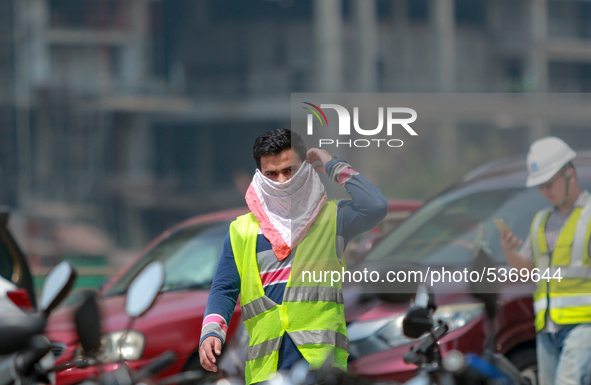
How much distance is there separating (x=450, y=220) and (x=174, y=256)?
218 centimetres

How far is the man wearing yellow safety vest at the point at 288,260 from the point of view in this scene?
2.93 metres

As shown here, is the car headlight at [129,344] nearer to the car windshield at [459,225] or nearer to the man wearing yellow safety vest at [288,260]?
the car windshield at [459,225]

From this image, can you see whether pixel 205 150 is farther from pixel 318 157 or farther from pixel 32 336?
pixel 32 336

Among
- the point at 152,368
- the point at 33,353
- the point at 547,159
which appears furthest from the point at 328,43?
the point at 33,353

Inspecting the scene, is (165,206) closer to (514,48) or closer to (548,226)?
(514,48)

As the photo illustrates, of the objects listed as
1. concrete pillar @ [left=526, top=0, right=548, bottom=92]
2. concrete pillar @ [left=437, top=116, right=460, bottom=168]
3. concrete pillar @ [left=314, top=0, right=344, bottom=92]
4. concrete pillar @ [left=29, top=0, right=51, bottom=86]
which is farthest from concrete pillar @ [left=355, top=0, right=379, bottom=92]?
concrete pillar @ [left=437, top=116, right=460, bottom=168]

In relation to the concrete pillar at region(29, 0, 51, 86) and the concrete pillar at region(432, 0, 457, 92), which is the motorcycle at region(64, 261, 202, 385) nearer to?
the concrete pillar at region(432, 0, 457, 92)

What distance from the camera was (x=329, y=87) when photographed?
88.6 feet

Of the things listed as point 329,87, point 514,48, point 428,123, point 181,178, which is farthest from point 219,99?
point 428,123

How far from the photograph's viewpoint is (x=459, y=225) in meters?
5.20

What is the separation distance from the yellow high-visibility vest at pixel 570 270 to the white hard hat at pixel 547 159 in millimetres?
223

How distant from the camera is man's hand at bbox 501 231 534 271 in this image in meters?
3.76

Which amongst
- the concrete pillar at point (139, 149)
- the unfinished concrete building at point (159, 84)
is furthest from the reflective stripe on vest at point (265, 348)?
the concrete pillar at point (139, 149)

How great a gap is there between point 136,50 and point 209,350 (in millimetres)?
33100
